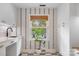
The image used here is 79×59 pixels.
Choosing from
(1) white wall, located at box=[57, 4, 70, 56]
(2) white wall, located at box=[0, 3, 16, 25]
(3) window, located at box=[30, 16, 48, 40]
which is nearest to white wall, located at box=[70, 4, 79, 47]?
(1) white wall, located at box=[57, 4, 70, 56]

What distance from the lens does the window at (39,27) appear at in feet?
4.16

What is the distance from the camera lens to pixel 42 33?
128 cm

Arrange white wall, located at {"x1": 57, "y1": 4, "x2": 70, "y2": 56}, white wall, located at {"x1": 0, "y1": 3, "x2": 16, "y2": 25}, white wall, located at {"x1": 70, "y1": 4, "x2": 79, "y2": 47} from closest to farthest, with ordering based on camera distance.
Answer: white wall, located at {"x1": 0, "y1": 3, "x2": 16, "y2": 25} < white wall, located at {"x1": 70, "y1": 4, "x2": 79, "y2": 47} < white wall, located at {"x1": 57, "y1": 4, "x2": 70, "y2": 56}

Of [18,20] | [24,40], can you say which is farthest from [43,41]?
[18,20]

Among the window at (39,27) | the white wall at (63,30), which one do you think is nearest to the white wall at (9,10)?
the window at (39,27)

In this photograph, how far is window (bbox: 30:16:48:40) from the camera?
1267 mm

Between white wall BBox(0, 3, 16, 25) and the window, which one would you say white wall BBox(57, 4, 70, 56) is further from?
white wall BBox(0, 3, 16, 25)

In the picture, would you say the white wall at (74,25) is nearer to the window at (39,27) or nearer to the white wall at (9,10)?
the window at (39,27)

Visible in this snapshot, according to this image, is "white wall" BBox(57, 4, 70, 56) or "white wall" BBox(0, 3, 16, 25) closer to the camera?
"white wall" BBox(0, 3, 16, 25)

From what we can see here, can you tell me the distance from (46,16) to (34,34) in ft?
0.77

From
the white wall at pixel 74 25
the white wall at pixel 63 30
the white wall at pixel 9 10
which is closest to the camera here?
the white wall at pixel 9 10

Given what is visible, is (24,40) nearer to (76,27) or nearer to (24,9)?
(24,9)

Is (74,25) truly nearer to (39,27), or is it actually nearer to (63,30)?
(63,30)

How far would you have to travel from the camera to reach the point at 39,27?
1286mm
